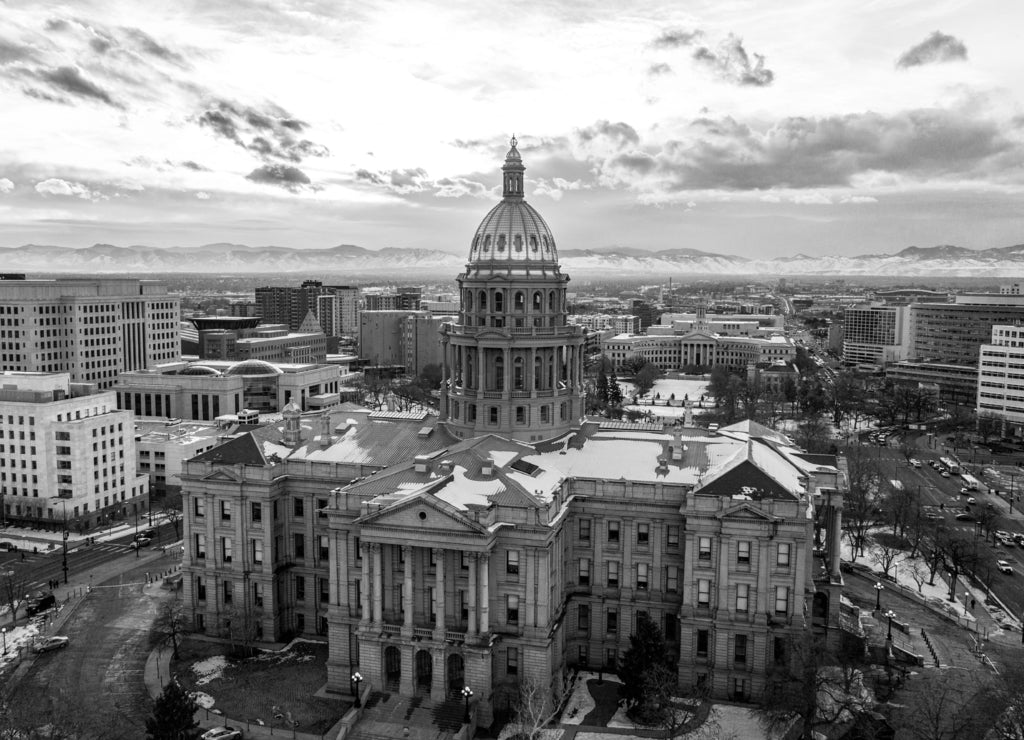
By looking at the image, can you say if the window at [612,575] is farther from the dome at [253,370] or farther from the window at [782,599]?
the dome at [253,370]

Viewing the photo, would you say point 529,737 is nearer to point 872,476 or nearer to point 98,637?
point 98,637

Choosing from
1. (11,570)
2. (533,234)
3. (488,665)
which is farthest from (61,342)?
(488,665)

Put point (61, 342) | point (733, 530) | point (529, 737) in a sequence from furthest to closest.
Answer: point (61, 342) < point (733, 530) < point (529, 737)

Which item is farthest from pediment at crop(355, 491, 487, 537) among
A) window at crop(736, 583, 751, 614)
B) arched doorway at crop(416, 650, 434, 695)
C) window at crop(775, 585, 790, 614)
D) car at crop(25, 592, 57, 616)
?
car at crop(25, 592, 57, 616)

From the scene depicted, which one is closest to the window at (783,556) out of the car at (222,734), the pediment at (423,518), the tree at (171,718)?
the pediment at (423,518)

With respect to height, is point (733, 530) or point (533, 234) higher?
point (533, 234)

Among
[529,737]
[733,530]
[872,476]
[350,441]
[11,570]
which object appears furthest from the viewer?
[872,476]

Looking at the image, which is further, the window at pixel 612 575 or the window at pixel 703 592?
the window at pixel 612 575

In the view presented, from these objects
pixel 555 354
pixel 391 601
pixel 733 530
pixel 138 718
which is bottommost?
pixel 138 718
